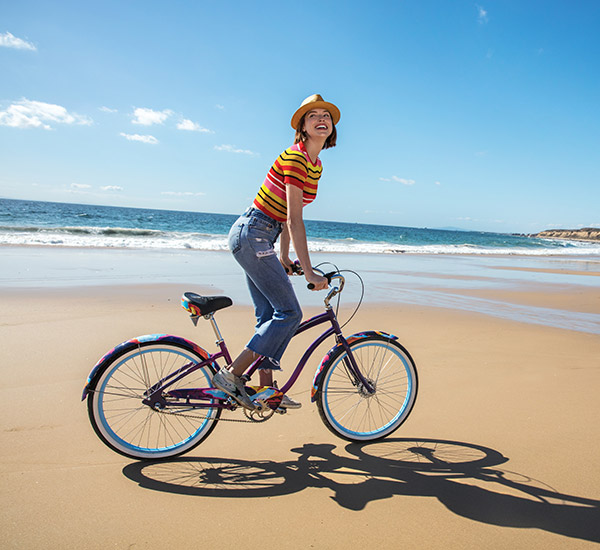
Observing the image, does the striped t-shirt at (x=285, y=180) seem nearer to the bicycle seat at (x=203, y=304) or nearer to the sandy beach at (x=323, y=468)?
the bicycle seat at (x=203, y=304)

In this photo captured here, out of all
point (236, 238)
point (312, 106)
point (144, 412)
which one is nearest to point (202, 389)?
point (144, 412)

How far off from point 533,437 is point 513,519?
1063mm

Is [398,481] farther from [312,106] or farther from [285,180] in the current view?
[312,106]

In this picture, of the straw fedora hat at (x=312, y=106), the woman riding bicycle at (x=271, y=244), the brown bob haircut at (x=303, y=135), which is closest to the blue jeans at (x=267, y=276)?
the woman riding bicycle at (x=271, y=244)

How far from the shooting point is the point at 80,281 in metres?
8.28

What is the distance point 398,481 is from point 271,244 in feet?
5.23

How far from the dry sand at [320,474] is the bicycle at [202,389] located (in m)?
0.14

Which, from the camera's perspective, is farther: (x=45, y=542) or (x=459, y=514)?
(x=459, y=514)

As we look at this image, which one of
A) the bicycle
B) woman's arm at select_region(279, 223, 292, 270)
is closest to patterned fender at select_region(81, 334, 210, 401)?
the bicycle

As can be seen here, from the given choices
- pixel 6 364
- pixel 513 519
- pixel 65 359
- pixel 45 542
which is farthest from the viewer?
pixel 65 359

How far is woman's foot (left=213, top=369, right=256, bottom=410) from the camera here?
2553 millimetres

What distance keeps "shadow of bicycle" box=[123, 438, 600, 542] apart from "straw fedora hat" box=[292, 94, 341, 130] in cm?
211

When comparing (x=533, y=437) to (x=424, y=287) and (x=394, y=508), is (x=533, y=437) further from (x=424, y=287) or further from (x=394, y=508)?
(x=424, y=287)

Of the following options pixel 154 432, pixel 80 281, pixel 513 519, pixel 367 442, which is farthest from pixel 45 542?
pixel 80 281
